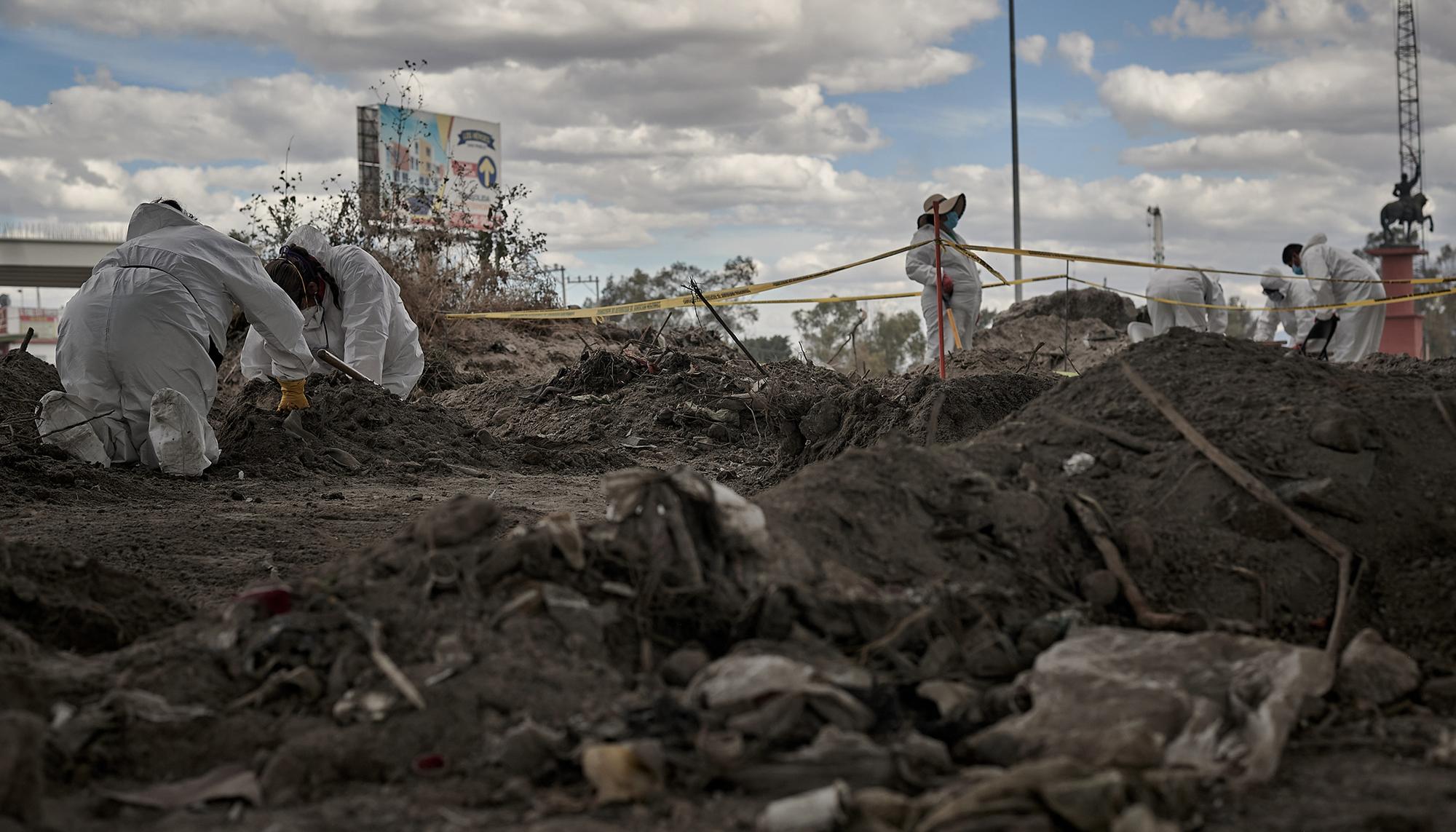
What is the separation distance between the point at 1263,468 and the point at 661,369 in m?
9.10

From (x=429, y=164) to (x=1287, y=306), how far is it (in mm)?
22370

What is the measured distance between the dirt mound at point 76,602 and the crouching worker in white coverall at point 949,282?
9131 millimetres

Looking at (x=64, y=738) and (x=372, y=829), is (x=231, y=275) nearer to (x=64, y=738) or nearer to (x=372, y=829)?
(x=64, y=738)

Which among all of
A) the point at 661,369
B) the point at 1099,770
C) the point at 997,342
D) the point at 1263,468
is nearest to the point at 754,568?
the point at 1099,770

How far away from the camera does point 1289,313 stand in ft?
51.6

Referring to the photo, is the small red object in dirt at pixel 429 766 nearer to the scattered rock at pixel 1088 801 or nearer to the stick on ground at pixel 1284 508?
the scattered rock at pixel 1088 801

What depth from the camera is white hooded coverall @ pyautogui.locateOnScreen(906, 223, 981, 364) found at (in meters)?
12.4

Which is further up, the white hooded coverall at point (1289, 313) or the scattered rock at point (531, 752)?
the white hooded coverall at point (1289, 313)

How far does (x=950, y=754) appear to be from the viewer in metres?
2.65

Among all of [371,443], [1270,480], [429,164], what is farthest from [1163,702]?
[429,164]

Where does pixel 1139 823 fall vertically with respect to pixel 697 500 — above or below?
below

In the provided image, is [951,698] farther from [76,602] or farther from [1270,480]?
[76,602]

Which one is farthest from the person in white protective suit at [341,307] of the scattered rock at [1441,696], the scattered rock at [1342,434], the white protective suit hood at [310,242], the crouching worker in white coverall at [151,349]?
the scattered rock at [1441,696]

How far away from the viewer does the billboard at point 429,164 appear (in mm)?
19641
